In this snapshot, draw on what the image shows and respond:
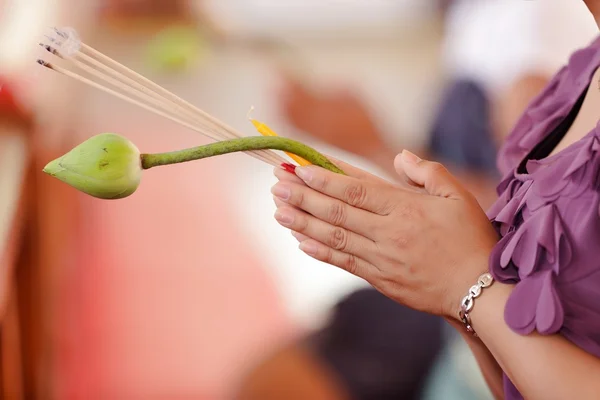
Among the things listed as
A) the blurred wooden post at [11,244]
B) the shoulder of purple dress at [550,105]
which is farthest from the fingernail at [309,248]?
the blurred wooden post at [11,244]

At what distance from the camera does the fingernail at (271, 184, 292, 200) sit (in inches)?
20.1

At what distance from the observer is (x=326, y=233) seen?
516mm

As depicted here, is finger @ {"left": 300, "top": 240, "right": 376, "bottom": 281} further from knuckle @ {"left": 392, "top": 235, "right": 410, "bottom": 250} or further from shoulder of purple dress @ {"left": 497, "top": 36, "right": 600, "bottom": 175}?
shoulder of purple dress @ {"left": 497, "top": 36, "right": 600, "bottom": 175}

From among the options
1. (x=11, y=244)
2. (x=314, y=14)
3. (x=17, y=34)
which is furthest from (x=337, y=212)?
(x=314, y=14)

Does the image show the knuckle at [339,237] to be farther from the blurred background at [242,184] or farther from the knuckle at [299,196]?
the blurred background at [242,184]

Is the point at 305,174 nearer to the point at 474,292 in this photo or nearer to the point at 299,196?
the point at 299,196

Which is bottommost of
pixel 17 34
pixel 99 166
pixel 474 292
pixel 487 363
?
pixel 487 363

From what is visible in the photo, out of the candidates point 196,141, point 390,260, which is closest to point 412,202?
point 390,260

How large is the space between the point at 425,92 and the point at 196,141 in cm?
61

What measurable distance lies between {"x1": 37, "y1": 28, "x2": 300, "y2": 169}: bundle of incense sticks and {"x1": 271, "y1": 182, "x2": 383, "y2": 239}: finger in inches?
1.1

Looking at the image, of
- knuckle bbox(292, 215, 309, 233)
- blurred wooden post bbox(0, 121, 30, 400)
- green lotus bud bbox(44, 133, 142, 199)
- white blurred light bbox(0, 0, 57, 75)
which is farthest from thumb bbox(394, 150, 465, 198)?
white blurred light bbox(0, 0, 57, 75)

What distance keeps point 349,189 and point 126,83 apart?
188mm

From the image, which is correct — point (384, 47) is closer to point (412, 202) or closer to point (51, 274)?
point (51, 274)

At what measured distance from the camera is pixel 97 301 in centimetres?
159
